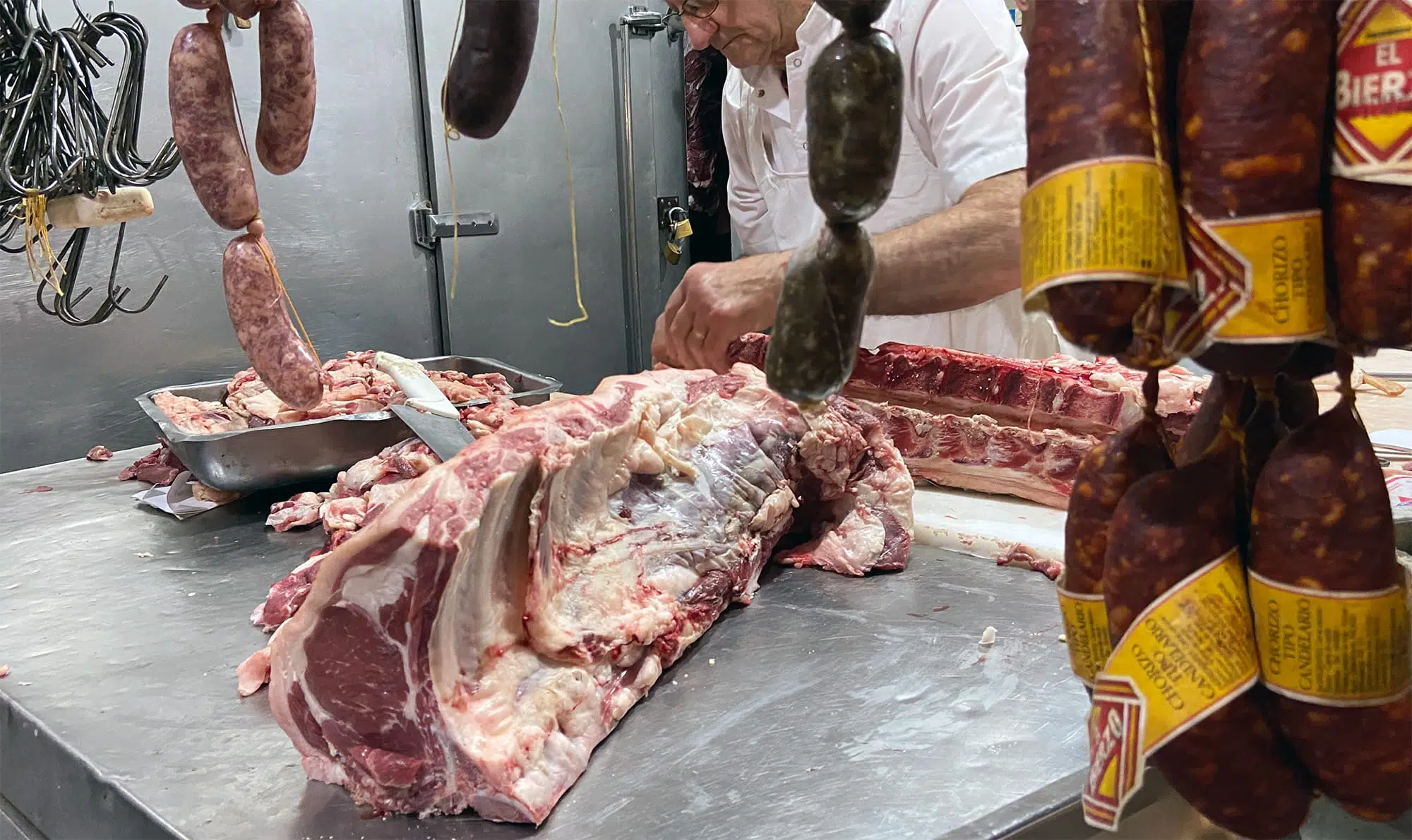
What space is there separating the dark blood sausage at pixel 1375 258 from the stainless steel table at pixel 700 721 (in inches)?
30.1

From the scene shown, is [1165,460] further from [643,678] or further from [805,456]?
[805,456]

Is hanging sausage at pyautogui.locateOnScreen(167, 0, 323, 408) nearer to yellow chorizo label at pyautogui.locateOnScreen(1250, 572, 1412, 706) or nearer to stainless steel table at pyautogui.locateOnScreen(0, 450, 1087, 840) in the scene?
stainless steel table at pyautogui.locateOnScreen(0, 450, 1087, 840)

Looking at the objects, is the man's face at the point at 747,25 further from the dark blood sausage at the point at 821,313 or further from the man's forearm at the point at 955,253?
the dark blood sausage at the point at 821,313

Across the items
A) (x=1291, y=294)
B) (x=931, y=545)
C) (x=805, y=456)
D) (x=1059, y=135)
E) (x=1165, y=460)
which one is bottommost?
(x=931, y=545)

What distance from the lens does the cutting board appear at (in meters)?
2.16

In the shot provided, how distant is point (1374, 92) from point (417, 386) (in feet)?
8.08

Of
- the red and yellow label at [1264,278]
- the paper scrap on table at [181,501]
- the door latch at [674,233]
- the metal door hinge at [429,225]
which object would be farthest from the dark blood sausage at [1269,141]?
the door latch at [674,233]

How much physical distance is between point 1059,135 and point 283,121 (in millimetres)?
908

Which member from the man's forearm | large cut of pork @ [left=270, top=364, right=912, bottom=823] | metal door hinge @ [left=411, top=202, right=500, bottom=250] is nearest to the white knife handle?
large cut of pork @ [left=270, top=364, right=912, bottom=823]

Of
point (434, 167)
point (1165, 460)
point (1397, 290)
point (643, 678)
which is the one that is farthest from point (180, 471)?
point (1397, 290)

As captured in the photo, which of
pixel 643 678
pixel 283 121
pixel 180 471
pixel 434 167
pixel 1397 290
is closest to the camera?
pixel 1397 290

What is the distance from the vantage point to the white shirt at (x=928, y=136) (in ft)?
9.34

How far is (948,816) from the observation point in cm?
131

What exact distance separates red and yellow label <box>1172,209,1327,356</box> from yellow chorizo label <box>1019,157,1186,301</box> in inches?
0.9
